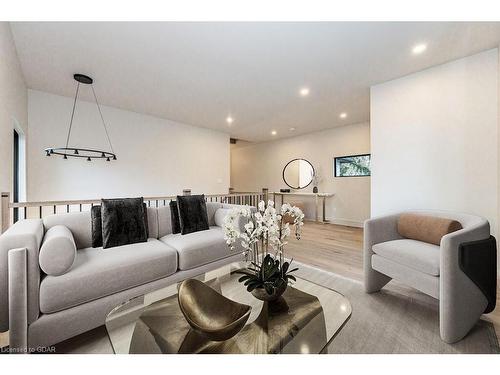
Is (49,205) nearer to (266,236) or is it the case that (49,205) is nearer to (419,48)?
(266,236)

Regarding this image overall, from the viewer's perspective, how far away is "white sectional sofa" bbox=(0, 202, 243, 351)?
1.27m

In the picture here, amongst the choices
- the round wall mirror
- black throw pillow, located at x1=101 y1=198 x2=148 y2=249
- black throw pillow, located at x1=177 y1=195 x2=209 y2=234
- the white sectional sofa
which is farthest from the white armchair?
the round wall mirror

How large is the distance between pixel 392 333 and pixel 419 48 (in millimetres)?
2871

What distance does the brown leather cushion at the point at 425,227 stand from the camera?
→ 189 centimetres

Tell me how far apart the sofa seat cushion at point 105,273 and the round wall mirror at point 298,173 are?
5030mm

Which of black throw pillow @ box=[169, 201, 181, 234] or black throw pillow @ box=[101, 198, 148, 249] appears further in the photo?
black throw pillow @ box=[169, 201, 181, 234]

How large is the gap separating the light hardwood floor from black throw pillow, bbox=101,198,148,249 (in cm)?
209

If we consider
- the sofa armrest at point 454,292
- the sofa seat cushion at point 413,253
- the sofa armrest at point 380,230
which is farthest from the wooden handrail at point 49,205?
the sofa armrest at point 454,292

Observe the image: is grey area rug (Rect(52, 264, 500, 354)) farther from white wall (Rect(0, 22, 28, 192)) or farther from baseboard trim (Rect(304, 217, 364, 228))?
baseboard trim (Rect(304, 217, 364, 228))

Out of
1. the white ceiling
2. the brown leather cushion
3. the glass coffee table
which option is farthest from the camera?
the white ceiling
